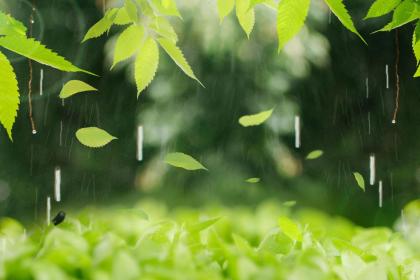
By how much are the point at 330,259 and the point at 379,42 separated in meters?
2.92

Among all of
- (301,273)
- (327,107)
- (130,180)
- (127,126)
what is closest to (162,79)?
(127,126)

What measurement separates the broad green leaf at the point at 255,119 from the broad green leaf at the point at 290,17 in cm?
236

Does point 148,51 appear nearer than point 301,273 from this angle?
No

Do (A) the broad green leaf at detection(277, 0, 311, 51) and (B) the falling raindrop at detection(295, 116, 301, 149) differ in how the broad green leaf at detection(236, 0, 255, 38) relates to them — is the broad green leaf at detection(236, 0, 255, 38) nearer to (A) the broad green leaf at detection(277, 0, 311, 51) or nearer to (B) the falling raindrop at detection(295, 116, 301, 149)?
(A) the broad green leaf at detection(277, 0, 311, 51)

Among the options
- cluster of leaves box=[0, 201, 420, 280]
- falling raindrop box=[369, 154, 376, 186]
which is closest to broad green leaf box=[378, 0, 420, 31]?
cluster of leaves box=[0, 201, 420, 280]

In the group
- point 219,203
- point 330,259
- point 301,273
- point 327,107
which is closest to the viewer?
point 301,273

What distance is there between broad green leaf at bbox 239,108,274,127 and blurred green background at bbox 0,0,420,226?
153 millimetres

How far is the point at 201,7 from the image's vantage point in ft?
11.6

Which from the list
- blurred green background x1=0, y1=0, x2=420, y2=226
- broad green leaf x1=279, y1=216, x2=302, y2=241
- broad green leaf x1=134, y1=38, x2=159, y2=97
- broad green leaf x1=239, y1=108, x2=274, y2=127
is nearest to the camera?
broad green leaf x1=134, y1=38, x2=159, y2=97

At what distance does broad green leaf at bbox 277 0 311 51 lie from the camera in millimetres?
1066

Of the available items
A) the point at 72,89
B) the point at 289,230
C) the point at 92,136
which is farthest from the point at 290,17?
the point at 92,136

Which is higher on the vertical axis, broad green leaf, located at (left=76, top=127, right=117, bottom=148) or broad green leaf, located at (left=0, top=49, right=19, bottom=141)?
broad green leaf, located at (left=0, top=49, right=19, bottom=141)

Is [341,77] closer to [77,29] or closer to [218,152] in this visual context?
[218,152]

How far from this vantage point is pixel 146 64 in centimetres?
136
